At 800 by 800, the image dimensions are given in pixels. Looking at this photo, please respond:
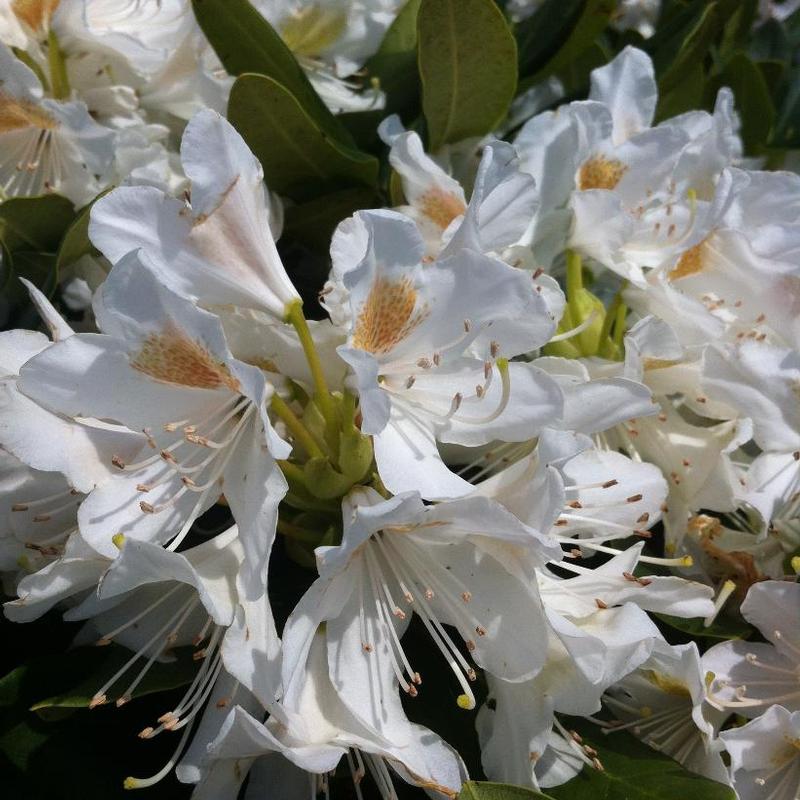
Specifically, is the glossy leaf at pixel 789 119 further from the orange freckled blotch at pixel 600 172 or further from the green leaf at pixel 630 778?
the green leaf at pixel 630 778

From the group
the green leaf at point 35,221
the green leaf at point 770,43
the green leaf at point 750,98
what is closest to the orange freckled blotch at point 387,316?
the green leaf at point 35,221

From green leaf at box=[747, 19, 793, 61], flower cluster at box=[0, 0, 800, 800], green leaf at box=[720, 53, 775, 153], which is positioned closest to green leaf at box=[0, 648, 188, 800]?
flower cluster at box=[0, 0, 800, 800]

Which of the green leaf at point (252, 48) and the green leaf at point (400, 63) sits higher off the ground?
the green leaf at point (252, 48)

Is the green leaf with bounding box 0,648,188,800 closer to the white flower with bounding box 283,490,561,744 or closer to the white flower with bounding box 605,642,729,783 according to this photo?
the white flower with bounding box 283,490,561,744

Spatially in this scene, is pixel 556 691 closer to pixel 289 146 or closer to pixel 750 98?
pixel 289 146

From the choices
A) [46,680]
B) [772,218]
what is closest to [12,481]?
[46,680]
